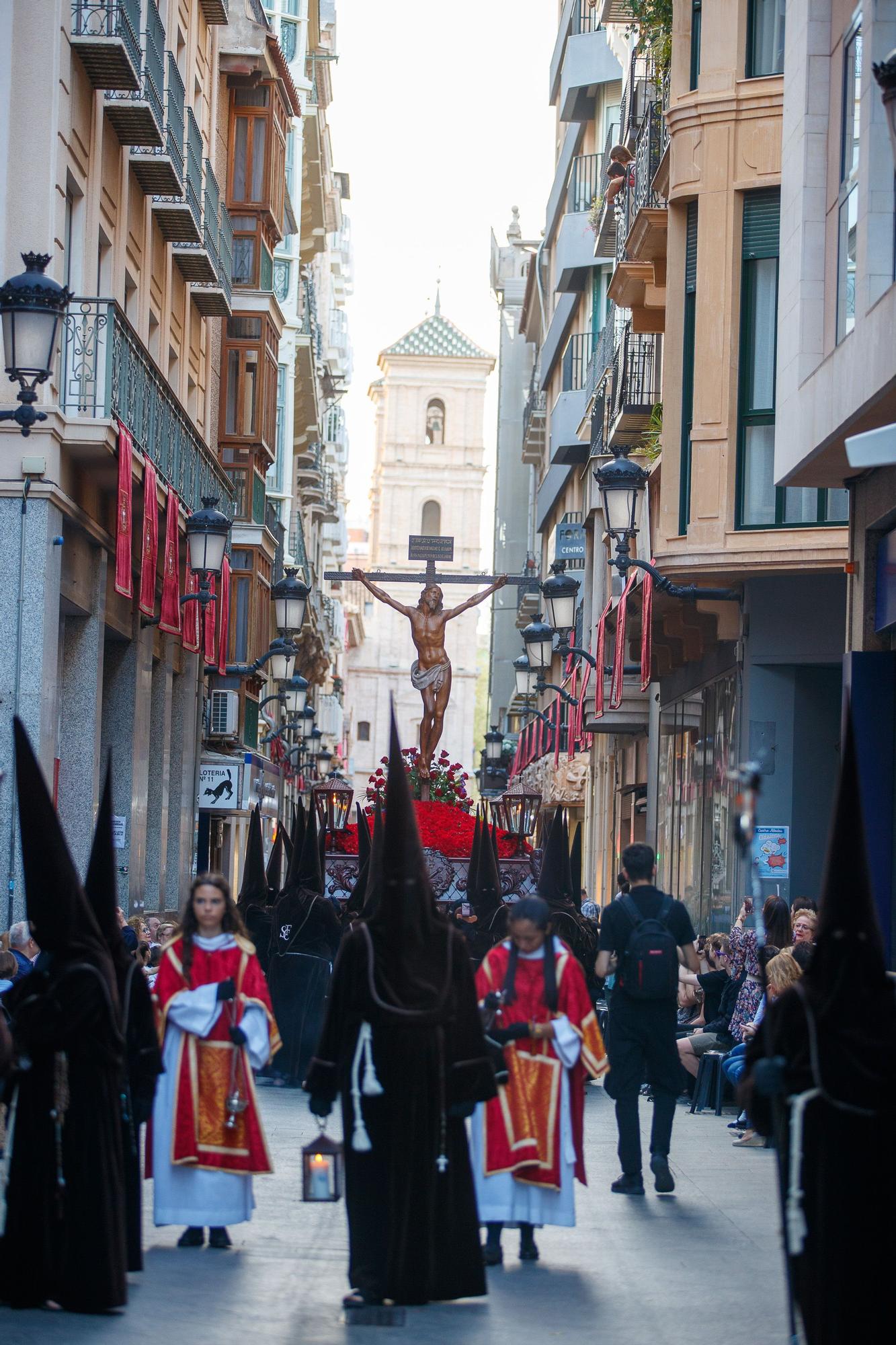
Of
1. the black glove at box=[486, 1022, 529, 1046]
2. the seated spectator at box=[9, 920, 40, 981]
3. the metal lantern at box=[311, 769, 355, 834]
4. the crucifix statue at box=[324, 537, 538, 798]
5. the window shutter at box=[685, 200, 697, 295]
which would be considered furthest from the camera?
the metal lantern at box=[311, 769, 355, 834]

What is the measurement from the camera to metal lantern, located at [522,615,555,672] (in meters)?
30.2

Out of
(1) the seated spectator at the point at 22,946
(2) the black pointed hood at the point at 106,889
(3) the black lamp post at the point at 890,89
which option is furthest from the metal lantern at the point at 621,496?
(2) the black pointed hood at the point at 106,889

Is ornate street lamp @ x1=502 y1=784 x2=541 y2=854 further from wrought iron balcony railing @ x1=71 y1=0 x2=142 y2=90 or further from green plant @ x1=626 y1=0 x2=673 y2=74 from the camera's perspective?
wrought iron balcony railing @ x1=71 y1=0 x2=142 y2=90

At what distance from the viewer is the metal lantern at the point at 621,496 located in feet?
69.0

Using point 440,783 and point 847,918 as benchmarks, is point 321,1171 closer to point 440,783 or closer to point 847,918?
point 847,918

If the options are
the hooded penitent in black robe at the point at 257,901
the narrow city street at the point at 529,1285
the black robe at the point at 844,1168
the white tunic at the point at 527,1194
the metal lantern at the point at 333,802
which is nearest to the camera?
the black robe at the point at 844,1168

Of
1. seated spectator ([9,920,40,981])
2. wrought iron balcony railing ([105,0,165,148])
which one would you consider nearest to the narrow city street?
seated spectator ([9,920,40,981])

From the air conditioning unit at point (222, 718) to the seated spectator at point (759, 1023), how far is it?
2353 cm

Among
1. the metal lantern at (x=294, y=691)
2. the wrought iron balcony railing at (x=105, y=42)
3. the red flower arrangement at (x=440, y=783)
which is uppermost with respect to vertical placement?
the wrought iron balcony railing at (x=105, y=42)

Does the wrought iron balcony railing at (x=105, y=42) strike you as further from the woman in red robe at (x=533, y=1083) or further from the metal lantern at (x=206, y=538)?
the woman in red robe at (x=533, y=1083)

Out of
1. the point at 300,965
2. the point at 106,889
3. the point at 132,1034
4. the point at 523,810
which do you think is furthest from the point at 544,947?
the point at 523,810

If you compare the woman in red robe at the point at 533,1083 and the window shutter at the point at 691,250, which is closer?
the woman in red robe at the point at 533,1083

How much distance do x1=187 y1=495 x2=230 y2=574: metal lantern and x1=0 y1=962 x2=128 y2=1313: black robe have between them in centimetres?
1505

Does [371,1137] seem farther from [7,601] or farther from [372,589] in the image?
[372,589]
